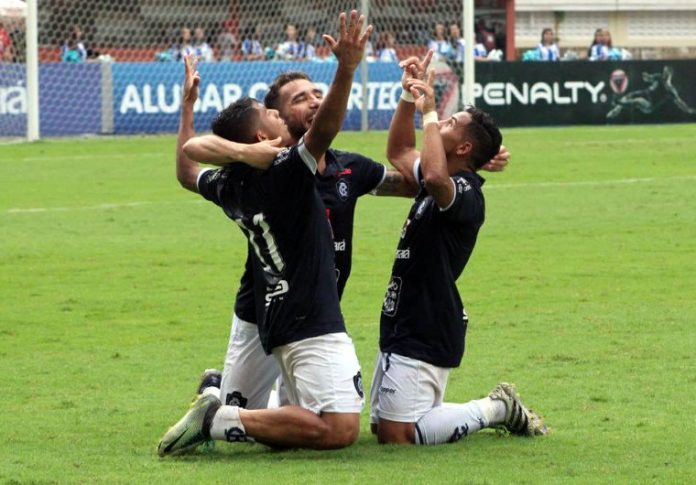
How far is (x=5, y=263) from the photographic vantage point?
13.1 metres

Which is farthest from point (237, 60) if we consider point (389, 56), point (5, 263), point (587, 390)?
point (587, 390)

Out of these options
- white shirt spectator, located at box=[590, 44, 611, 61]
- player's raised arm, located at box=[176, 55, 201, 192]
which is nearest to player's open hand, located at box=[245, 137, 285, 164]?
player's raised arm, located at box=[176, 55, 201, 192]

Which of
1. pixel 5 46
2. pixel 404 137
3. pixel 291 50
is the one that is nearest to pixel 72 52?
pixel 5 46

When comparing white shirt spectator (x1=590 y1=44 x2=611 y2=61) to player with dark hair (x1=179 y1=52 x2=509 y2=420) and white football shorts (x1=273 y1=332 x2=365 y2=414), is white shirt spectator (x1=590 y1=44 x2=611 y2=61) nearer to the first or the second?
player with dark hair (x1=179 y1=52 x2=509 y2=420)

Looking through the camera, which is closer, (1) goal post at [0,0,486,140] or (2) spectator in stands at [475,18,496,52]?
(1) goal post at [0,0,486,140]

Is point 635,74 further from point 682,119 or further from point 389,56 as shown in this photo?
point 389,56

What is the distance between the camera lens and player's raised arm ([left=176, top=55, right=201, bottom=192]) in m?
7.27

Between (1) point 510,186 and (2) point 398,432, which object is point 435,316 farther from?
(1) point 510,186

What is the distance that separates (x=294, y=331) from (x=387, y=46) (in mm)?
23375

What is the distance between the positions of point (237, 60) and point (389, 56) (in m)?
3.12

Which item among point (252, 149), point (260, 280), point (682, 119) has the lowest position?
point (682, 119)

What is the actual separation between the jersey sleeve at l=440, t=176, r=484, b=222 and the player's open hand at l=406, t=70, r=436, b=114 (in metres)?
0.35

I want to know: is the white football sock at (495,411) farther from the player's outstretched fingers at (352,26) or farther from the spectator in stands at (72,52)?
the spectator in stands at (72,52)

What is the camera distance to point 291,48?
28375 mm
